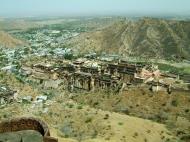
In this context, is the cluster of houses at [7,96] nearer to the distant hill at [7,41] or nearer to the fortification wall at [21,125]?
the fortification wall at [21,125]

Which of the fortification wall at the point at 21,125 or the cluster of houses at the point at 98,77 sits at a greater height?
the fortification wall at the point at 21,125

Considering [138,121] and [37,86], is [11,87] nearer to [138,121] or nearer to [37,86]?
[37,86]

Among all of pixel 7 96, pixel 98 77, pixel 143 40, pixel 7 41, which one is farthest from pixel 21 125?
pixel 7 41

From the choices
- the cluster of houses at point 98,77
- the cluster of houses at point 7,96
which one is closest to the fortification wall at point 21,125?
the cluster of houses at point 7,96

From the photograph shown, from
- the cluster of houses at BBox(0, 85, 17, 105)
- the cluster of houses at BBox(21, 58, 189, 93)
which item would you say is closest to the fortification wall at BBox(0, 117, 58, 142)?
the cluster of houses at BBox(0, 85, 17, 105)

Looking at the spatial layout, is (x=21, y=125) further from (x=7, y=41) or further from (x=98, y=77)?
(x=7, y=41)

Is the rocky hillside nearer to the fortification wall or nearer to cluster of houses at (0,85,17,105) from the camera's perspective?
cluster of houses at (0,85,17,105)
